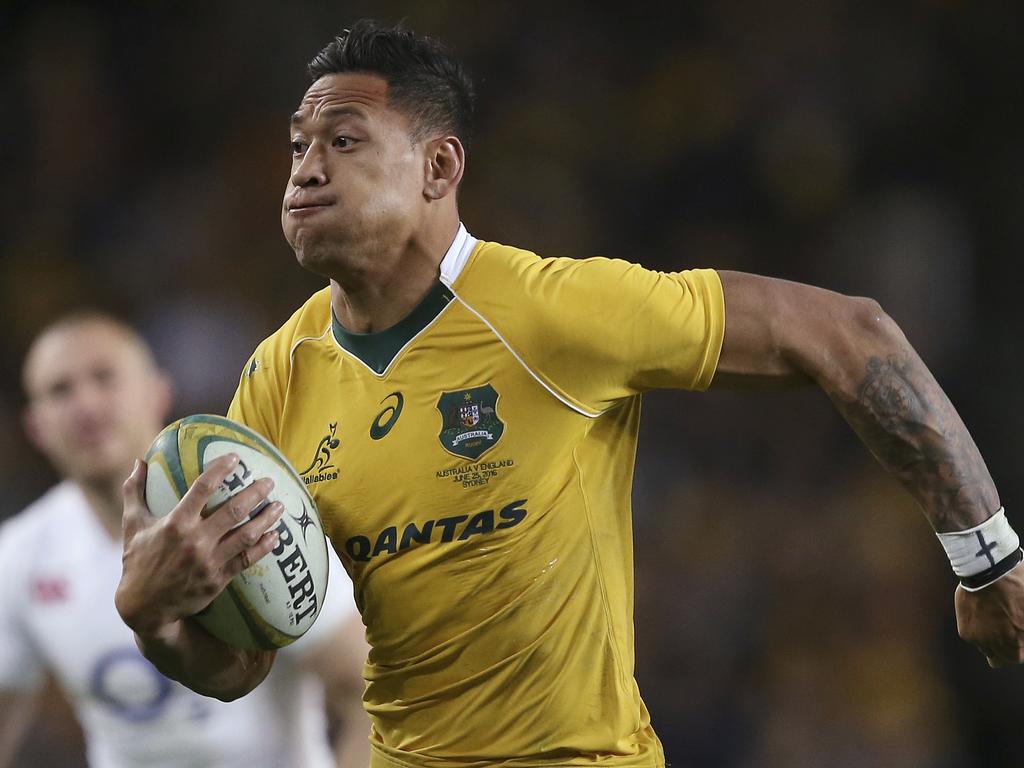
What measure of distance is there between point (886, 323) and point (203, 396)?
5.13 metres

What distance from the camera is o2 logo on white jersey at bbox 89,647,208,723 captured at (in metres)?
3.98

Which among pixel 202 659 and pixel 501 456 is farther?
pixel 202 659

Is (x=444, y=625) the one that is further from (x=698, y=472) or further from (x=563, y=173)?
(x=563, y=173)

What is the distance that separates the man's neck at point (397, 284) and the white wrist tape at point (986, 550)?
1150 mm

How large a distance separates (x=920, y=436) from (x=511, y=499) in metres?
0.78

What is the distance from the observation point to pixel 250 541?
2.34 m

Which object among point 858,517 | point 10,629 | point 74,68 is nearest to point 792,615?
point 858,517

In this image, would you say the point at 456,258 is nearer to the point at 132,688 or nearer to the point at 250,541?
the point at 250,541

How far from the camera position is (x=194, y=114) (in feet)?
26.0

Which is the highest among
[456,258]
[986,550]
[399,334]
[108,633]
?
[456,258]

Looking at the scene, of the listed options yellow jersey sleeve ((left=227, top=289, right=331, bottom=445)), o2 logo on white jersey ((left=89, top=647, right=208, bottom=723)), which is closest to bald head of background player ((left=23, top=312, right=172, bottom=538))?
o2 logo on white jersey ((left=89, top=647, right=208, bottom=723))

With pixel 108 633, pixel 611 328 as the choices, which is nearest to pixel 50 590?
pixel 108 633

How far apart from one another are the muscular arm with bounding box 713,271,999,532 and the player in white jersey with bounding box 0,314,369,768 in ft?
6.21

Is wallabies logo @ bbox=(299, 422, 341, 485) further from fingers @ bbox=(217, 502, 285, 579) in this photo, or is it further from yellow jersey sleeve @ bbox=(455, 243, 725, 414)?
yellow jersey sleeve @ bbox=(455, 243, 725, 414)
